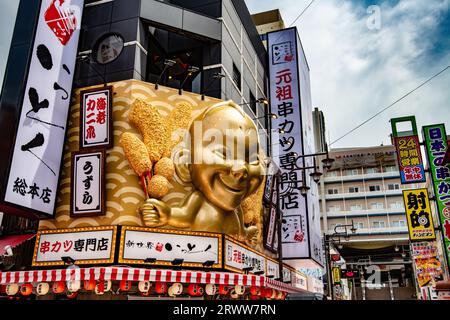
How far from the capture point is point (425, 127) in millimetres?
21266

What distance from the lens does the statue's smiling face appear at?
40.5ft

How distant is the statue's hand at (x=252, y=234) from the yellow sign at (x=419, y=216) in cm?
1262

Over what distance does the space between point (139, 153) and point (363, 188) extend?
6406 cm

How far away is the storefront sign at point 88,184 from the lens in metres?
11.2

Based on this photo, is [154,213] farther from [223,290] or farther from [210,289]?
[223,290]

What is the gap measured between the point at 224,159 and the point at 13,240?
7326 mm

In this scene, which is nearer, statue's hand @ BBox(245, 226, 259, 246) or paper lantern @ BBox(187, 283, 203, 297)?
paper lantern @ BBox(187, 283, 203, 297)

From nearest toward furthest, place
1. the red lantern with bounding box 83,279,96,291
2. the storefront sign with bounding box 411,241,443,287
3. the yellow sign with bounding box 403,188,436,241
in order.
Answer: the red lantern with bounding box 83,279,96,291
the yellow sign with bounding box 403,188,436,241
the storefront sign with bounding box 411,241,443,287

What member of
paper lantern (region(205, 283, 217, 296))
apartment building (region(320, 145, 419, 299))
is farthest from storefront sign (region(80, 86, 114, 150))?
apartment building (region(320, 145, 419, 299))

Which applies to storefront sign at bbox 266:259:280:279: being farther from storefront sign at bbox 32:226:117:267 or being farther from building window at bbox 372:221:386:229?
building window at bbox 372:221:386:229

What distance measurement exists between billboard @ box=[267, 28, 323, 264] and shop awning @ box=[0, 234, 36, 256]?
1141cm

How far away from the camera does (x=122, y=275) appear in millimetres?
9719

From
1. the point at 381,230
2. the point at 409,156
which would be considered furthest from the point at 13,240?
the point at 381,230
